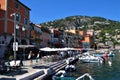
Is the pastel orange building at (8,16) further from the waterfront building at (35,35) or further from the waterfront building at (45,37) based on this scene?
the waterfront building at (45,37)

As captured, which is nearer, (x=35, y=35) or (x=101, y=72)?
(x=101, y=72)

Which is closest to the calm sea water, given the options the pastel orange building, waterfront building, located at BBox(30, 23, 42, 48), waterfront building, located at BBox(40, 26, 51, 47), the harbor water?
the harbor water

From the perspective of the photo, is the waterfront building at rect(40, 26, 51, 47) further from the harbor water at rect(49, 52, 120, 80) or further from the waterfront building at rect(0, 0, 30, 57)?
the harbor water at rect(49, 52, 120, 80)

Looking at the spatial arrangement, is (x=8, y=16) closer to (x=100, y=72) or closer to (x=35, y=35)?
(x=100, y=72)

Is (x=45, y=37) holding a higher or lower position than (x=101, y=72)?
higher

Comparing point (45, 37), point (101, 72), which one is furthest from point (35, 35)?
point (101, 72)

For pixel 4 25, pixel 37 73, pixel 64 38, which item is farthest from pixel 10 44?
pixel 64 38

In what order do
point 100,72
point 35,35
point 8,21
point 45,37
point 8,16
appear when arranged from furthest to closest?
point 45,37 → point 35,35 → point 8,21 → point 8,16 → point 100,72

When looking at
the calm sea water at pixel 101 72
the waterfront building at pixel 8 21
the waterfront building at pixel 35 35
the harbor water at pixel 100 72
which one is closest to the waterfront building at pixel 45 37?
the waterfront building at pixel 35 35

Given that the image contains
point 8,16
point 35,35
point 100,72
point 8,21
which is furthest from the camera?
point 35,35

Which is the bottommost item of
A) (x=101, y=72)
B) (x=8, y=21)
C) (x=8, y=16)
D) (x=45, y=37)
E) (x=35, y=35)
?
(x=101, y=72)

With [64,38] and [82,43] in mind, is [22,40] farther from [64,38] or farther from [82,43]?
[82,43]

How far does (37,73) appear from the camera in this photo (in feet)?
98.9

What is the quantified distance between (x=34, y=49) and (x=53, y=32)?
56.4 meters
